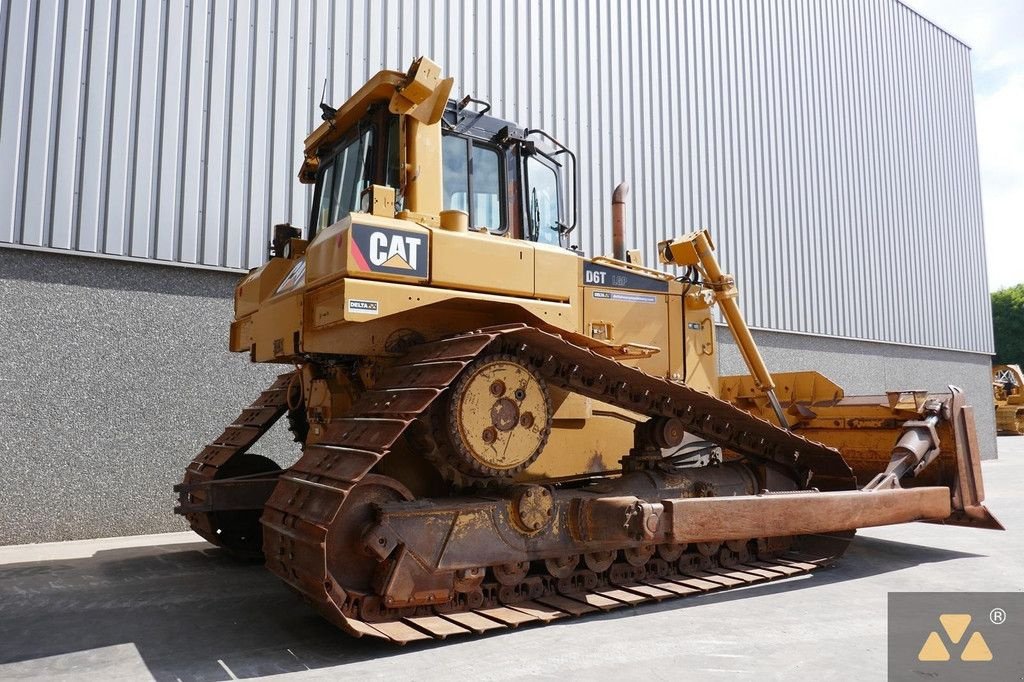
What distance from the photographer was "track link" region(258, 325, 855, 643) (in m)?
4.10

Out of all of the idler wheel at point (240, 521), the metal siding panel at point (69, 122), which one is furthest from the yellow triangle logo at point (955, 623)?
the metal siding panel at point (69, 122)

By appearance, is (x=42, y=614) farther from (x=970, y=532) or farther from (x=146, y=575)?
(x=970, y=532)

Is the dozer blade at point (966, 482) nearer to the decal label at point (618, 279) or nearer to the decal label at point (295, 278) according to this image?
the decal label at point (618, 279)

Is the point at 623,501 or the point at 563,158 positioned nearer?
the point at 623,501

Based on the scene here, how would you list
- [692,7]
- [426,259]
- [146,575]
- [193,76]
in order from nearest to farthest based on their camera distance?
[426,259], [146,575], [193,76], [692,7]

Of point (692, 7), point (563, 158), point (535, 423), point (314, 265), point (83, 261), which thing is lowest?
point (535, 423)

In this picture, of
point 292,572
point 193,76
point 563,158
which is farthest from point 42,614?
point 563,158

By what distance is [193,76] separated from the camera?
8.80 meters

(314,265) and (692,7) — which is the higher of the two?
(692,7)

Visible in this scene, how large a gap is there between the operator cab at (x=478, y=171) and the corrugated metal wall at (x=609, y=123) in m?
3.66

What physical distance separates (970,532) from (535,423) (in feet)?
21.1

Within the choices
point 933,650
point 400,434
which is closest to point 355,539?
point 400,434

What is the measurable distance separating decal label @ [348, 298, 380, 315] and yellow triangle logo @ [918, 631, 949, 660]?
372 centimetres

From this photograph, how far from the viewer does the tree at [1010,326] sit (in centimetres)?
5188
